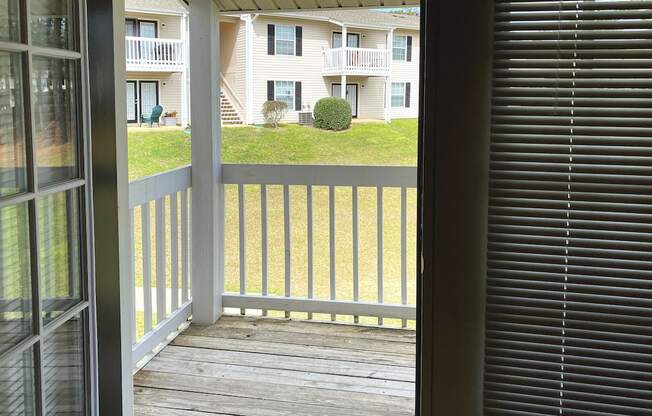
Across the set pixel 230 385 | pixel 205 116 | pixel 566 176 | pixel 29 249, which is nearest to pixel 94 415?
pixel 29 249

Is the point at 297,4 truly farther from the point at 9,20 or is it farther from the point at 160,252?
the point at 9,20

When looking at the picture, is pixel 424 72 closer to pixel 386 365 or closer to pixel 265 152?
pixel 386 365

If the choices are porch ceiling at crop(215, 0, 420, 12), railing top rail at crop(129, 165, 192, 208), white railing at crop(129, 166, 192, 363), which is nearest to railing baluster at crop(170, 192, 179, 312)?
white railing at crop(129, 166, 192, 363)

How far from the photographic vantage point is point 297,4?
417cm

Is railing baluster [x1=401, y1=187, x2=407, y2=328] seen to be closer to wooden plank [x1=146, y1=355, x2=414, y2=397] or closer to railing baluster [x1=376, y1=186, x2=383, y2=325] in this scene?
railing baluster [x1=376, y1=186, x2=383, y2=325]

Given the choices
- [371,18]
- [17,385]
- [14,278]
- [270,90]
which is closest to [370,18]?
[371,18]

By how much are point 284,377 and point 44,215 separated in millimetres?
1971

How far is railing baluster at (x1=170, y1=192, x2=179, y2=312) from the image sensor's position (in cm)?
418

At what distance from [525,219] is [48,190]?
1.39m

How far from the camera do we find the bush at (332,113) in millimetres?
6512

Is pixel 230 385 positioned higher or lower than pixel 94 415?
lower

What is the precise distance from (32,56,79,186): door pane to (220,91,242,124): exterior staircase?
4460 millimetres

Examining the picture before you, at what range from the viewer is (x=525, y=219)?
1885 mm

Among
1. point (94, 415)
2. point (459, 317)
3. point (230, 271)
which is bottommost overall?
point (230, 271)
